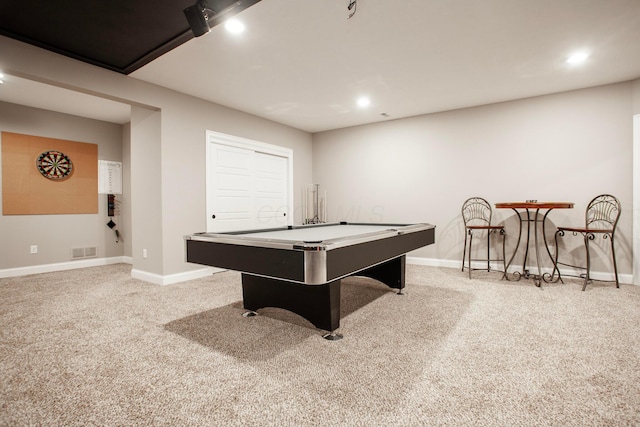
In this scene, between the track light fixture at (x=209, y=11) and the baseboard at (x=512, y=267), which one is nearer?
the track light fixture at (x=209, y=11)

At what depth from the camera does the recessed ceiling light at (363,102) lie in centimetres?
412

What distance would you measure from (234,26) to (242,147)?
2.32 metres

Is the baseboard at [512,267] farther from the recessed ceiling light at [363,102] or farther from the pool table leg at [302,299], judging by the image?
the pool table leg at [302,299]

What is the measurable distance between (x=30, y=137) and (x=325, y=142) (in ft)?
15.0

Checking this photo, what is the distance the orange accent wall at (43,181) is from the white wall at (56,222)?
9 centimetres

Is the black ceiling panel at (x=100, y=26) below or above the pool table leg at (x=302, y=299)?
above

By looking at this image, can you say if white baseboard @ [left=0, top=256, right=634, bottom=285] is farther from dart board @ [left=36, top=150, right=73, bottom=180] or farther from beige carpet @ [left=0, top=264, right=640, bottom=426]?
dart board @ [left=36, top=150, right=73, bottom=180]

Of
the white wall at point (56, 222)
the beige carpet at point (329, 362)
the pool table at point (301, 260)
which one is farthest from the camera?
the white wall at point (56, 222)

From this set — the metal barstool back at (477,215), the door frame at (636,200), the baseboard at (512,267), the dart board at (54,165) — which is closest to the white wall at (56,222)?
the dart board at (54,165)

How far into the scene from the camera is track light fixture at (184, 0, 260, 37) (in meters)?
2.02

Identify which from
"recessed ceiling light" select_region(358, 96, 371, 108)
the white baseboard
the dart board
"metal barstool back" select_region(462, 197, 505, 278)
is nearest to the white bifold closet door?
the white baseboard

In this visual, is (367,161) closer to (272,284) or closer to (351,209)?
(351,209)

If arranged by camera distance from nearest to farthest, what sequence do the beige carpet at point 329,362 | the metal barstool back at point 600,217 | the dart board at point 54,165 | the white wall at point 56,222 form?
the beige carpet at point 329,362
the metal barstool back at point 600,217
the white wall at point 56,222
the dart board at point 54,165

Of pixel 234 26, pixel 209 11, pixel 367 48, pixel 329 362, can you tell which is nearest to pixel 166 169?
pixel 234 26
